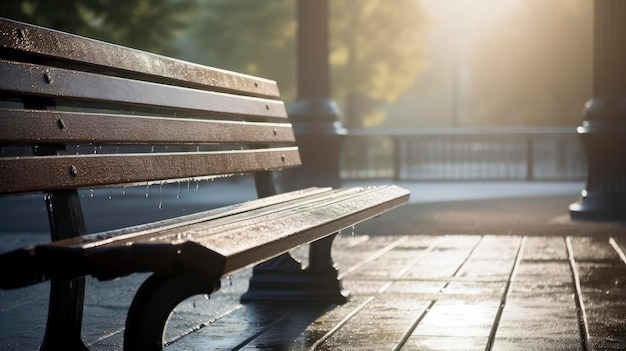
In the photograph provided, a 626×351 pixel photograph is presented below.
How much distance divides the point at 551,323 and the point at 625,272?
189 cm

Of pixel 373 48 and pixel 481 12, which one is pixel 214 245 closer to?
pixel 373 48

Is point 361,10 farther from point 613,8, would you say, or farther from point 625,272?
A: point 625,272

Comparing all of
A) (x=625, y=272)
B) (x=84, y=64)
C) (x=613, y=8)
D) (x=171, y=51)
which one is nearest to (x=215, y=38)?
(x=171, y=51)

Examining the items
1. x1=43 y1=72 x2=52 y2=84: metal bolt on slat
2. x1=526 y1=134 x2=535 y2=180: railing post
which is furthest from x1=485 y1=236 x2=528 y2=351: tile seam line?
x1=526 y1=134 x2=535 y2=180: railing post

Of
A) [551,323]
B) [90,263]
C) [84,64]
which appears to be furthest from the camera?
[551,323]

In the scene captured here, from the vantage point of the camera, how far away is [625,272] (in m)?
6.71

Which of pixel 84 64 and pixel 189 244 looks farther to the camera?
pixel 84 64

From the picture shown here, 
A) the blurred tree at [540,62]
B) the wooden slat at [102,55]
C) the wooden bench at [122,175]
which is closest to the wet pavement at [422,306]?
the wooden bench at [122,175]

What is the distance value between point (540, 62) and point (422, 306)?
33.4 m

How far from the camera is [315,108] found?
1110cm

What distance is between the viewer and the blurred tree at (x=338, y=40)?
32188 millimetres

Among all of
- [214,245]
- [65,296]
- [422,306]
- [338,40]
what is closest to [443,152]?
[338,40]

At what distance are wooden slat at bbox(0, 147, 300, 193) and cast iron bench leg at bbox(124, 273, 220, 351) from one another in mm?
415

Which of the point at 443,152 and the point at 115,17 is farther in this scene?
the point at 443,152
